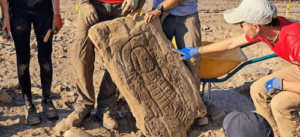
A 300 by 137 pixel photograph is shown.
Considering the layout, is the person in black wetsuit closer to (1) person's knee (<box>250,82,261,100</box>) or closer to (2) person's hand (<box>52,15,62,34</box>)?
(2) person's hand (<box>52,15,62,34</box>)

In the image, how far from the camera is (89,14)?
146 inches

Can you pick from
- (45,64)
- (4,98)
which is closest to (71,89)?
(4,98)

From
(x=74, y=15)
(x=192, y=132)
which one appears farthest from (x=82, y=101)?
(x=74, y=15)

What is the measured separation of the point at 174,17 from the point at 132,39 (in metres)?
0.57

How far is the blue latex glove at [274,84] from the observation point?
3395mm

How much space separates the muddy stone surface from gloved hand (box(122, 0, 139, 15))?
10cm

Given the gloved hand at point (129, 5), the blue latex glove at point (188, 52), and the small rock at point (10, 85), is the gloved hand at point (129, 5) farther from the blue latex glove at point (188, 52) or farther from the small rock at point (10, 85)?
the small rock at point (10, 85)

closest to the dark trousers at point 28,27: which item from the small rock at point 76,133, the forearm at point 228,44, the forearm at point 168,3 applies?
the small rock at point 76,133

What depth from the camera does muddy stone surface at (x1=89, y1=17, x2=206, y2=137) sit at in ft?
12.1

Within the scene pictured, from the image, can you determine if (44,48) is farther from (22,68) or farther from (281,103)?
(281,103)

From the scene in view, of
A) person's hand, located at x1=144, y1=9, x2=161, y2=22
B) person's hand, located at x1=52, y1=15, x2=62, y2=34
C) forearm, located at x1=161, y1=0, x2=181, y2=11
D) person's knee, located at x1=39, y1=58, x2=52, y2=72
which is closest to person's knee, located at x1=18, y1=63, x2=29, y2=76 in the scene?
person's knee, located at x1=39, y1=58, x2=52, y2=72

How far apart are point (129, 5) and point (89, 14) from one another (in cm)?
38

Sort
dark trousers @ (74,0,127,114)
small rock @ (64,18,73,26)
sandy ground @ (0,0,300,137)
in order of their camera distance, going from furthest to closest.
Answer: small rock @ (64,18,73,26)
sandy ground @ (0,0,300,137)
dark trousers @ (74,0,127,114)

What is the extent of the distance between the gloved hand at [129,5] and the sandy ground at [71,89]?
49.2 inches
